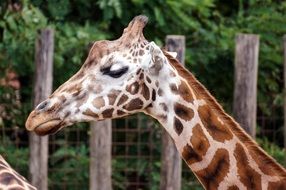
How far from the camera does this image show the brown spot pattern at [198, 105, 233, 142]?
480 centimetres

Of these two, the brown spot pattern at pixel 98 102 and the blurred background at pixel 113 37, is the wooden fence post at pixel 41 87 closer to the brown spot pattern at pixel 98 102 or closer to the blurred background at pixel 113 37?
the blurred background at pixel 113 37

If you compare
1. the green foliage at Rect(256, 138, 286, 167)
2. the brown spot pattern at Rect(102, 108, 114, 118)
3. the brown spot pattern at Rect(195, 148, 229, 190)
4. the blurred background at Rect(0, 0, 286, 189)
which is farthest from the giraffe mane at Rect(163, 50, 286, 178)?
the blurred background at Rect(0, 0, 286, 189)

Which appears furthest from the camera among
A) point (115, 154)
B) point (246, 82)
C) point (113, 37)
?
point (113, 37)

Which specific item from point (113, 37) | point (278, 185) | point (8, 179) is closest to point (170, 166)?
point (113, 37)

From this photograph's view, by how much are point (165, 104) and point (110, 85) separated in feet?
0.85

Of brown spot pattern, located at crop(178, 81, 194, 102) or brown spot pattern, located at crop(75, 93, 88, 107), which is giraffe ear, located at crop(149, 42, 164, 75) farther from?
brown spot pattern, located at crop(75, 93, 88, 107)

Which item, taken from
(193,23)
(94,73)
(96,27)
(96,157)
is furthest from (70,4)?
(94,73)

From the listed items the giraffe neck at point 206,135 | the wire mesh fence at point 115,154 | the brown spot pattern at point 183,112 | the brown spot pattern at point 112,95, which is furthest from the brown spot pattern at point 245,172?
the wire mesh fence at point 115,154

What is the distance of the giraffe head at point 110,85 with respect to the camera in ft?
15.8

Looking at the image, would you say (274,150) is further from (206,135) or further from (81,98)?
(81,98)

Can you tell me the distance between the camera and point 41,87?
7.70 metres

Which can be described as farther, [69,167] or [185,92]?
[69,167]

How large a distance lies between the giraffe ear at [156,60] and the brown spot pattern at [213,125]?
256 mm

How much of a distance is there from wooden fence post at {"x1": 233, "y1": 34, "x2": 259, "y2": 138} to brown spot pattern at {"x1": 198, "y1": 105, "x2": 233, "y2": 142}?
9.41 ft
